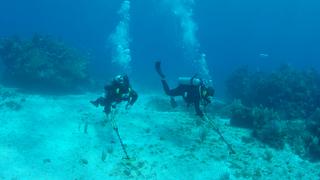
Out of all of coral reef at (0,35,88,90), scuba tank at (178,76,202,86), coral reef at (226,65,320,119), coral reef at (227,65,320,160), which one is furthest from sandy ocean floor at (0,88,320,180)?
coral reef at (0,35,88,90)

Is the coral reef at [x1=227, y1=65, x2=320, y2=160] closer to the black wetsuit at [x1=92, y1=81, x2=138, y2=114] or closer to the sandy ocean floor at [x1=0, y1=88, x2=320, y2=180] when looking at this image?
the sandy ocean floor at [x1=0, y1=88, x2=320, y2=180]

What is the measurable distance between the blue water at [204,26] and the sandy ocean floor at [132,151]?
4460cm

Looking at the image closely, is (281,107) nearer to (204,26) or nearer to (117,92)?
(117,92)

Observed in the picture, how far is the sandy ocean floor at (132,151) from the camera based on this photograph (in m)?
10.5

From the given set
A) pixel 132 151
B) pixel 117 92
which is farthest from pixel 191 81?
pixel 132 151

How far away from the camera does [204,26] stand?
108938 millimetres

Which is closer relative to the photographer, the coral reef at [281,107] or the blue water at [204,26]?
the coral reef at [281,107]

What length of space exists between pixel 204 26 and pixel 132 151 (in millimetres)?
100080

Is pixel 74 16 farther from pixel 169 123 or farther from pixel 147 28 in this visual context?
pixel 169 123

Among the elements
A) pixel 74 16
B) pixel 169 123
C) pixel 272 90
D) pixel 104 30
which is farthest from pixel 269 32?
pixel 169 123

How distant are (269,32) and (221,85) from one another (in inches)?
3414

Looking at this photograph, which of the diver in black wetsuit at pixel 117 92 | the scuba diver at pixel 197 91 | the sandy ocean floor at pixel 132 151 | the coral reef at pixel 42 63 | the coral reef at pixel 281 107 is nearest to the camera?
the sandy ocean floor at pixel 132 151

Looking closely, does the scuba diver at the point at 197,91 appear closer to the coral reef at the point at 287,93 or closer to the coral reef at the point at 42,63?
the coral reef at the point at 287,93

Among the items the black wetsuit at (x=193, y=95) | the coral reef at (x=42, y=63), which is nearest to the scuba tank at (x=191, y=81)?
the black wetsuit at (x=193, y=95)
